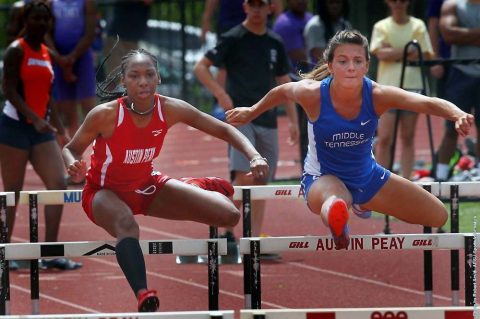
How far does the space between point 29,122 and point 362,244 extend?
4.24 meters

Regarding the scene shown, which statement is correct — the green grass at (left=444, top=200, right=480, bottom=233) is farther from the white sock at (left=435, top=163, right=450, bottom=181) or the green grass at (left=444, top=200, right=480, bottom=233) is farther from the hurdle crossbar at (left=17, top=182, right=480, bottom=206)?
the hurdle crossbar at (left=17, top=182, right=480, bottom=206)

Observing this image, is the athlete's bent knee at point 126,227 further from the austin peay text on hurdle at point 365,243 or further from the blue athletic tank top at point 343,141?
the blue athletic tank top at point 343,141

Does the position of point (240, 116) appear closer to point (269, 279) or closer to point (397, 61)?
point (269, 279)

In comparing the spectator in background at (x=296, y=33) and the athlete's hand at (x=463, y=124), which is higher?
the spectator in background at (x=296, y=33)

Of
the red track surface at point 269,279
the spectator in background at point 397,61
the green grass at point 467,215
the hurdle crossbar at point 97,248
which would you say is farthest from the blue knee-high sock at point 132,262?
the spectator in background at point 397,61

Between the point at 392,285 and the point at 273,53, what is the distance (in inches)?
93.2

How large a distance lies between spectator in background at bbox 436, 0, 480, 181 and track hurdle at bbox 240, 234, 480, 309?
5365 mm

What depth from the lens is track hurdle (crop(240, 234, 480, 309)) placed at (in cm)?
667

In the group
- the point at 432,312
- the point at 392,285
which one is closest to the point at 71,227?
the point at 392,285

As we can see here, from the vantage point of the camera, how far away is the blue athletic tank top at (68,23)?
1452cm

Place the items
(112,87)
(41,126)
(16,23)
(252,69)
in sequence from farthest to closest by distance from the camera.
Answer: (252,69), (16,23), (41,126), (112,87)

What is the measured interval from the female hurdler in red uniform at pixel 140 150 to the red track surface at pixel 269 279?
65.3 inches

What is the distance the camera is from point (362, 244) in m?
7.04

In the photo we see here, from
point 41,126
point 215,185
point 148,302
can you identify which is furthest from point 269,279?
point 148,302
